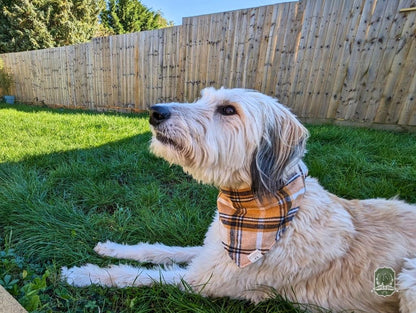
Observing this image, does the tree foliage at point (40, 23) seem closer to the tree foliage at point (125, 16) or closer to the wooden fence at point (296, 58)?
the tree foliage at point (125, 16)

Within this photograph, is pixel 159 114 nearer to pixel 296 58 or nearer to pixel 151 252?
pixel 151 252

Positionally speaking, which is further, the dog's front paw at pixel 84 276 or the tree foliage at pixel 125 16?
the tree foliage at pixel 125 16

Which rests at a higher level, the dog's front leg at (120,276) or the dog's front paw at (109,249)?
the dog's front leg at (120,276)

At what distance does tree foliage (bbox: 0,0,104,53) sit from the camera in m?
16.3

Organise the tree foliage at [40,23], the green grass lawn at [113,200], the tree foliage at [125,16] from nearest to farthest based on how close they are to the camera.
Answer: the green grass lawn at [113,200] → the tree foliage at [40,23] → the tree foliage at [125,16]

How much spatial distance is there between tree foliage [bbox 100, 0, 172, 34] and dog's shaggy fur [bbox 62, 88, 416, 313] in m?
25.5

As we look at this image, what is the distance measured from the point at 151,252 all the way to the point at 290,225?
3.58 feet

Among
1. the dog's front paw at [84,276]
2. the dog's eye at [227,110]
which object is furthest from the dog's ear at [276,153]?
the dog's front paw at [84,276]

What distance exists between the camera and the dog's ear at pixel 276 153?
127cm

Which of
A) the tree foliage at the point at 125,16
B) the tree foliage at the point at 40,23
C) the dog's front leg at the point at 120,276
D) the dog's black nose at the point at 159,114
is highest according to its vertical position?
the tree foliage at the point at 125,16

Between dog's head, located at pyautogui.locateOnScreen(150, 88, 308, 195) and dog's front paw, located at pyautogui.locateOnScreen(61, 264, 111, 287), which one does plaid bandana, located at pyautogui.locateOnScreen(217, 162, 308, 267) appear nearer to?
dog's head, located at pyautogui.locateOnScreen(150, 88, 308, 195)

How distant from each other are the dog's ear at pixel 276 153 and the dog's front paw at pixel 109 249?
49.0 inches

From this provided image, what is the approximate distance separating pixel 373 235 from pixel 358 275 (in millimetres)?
228

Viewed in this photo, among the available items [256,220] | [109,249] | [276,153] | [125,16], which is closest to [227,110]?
[276,153]
